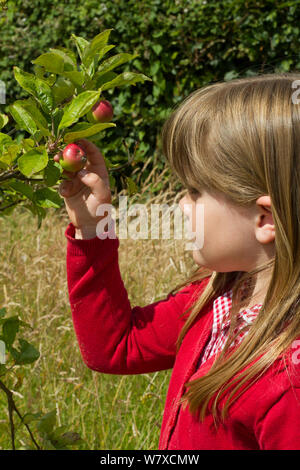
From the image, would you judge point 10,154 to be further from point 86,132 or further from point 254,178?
point 254,178

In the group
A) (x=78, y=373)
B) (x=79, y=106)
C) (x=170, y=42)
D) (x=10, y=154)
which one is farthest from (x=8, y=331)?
(x=170, y=42)

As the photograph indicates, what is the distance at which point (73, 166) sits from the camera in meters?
1.01

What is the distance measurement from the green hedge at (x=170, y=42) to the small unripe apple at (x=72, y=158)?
11.7 ft

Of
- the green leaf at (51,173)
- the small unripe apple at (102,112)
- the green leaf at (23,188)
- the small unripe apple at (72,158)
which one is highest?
the small unripe apple at (102,112)

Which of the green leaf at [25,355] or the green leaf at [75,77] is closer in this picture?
the green leaf at [75,77]

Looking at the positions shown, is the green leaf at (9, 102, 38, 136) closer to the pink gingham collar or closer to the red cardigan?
the red cardigan

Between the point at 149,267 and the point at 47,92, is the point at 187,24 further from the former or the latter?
→ the point at 47,92

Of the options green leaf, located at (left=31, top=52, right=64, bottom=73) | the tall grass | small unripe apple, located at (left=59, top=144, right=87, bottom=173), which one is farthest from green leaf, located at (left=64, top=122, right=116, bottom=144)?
the tall grass

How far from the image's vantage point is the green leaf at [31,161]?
96cm

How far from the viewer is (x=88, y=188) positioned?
1204mm

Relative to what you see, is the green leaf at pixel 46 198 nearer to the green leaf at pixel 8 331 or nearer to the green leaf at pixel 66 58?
the green leaf at pixel 66 58

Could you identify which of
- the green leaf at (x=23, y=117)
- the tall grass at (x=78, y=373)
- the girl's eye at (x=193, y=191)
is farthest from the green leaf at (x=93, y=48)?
the tall grass at (x=78, y=373)
